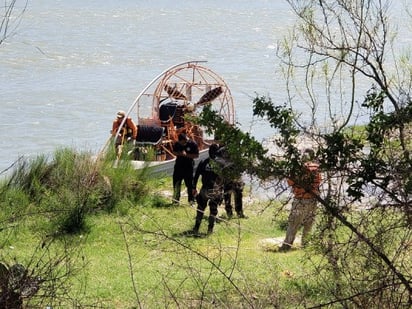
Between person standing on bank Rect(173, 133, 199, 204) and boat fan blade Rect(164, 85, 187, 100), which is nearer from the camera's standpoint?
person standing on bank Rect(173, 133, 199, 204)

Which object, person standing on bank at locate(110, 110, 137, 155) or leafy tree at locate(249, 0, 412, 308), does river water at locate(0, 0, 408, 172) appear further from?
leafy tree at locate(249, 0, 412, 308)

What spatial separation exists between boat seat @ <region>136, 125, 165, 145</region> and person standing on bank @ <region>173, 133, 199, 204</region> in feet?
12.7

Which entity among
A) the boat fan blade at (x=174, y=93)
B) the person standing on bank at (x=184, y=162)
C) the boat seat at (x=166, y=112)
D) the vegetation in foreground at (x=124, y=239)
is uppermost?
the boat fan blade at (x=174, y=93)

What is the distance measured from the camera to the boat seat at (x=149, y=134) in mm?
19906

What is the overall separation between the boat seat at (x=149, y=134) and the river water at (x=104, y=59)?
318 centimetres

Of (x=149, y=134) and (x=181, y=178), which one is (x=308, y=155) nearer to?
(x=181, y=178)

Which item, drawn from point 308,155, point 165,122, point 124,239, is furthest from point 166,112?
point 308,155

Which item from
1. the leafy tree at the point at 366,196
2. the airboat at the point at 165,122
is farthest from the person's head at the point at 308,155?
the airboat at the point at 165,122

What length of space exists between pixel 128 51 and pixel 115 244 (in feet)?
94.3

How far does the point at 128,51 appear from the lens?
41.3 m

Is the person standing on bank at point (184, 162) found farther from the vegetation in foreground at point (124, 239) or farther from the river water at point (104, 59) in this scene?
the river water at point (104, 59)

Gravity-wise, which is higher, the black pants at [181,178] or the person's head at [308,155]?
the person's head at [308,155]

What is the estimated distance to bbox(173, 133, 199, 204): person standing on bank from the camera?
15.7m

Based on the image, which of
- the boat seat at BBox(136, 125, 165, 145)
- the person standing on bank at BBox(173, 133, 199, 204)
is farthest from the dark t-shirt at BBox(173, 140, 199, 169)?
the boat seat at BBox(136, 125, 165, 145)
